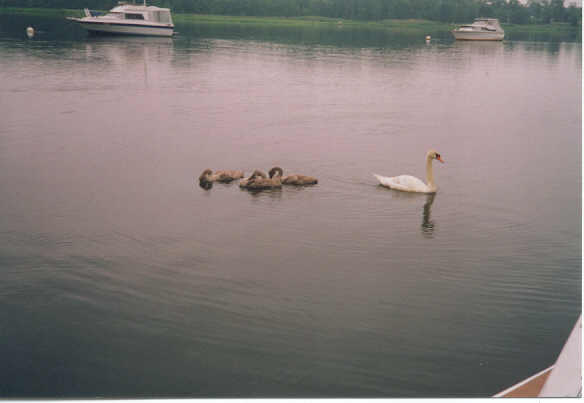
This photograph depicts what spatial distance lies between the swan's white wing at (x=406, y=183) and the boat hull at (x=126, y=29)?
14048mm

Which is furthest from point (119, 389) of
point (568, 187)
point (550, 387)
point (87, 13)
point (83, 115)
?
point (87, 13)

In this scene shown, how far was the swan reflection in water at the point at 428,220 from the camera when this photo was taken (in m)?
7.03

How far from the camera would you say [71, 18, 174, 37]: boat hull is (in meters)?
21.3

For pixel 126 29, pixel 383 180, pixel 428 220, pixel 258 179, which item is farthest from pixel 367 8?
pixel 126 29

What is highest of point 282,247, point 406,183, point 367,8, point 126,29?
point 126,29

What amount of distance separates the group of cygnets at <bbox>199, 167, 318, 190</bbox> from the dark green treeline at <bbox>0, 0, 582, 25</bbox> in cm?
262

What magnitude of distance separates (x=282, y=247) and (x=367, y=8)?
4.45 meters

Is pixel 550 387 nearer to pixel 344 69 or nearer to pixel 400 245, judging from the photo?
pixel 400 245

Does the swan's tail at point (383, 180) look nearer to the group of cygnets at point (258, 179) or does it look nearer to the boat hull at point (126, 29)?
the group of cygnets at point (258, 179)

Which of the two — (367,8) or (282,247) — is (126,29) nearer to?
(367,8)

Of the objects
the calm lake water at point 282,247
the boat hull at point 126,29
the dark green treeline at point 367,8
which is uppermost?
the boat hull at point 126,29

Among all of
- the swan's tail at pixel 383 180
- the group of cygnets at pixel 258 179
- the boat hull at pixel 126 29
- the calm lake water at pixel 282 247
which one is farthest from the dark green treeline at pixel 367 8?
the boat hull at pixel 126 29

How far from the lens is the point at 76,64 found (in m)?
19.0

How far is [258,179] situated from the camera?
8133 mm
